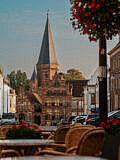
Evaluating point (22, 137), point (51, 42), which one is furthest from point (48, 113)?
→ point (22, 137)

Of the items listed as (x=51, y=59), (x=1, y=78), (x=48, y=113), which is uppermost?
(x=51, y=59)

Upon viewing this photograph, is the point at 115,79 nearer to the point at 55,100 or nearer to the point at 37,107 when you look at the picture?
the point at 55,100

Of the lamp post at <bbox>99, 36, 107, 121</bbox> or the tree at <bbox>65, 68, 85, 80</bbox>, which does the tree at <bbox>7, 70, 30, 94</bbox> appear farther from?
the lamp post at <bbox>99, 36, 107, 121</bbox>

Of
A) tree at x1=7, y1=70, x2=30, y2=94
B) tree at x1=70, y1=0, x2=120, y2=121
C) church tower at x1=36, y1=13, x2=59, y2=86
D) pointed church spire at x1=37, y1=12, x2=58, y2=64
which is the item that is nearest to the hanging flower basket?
tree at x1=70, y1=0, x2=120, y2=121

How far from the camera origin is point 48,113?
407ft

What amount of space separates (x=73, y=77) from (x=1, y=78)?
204ft

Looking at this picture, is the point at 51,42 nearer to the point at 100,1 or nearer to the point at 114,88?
the point at 114,88

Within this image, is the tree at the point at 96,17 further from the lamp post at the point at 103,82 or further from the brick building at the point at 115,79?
the brick building at the point at 115,79

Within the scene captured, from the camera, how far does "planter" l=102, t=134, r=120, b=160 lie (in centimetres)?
1048

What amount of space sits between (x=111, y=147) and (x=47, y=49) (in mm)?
156116

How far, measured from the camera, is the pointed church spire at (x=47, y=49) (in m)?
166

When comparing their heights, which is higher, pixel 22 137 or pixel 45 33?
pixel 45 33

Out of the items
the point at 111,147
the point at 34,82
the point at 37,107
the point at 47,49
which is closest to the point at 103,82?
the point at 111,147

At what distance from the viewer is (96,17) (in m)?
8.45
